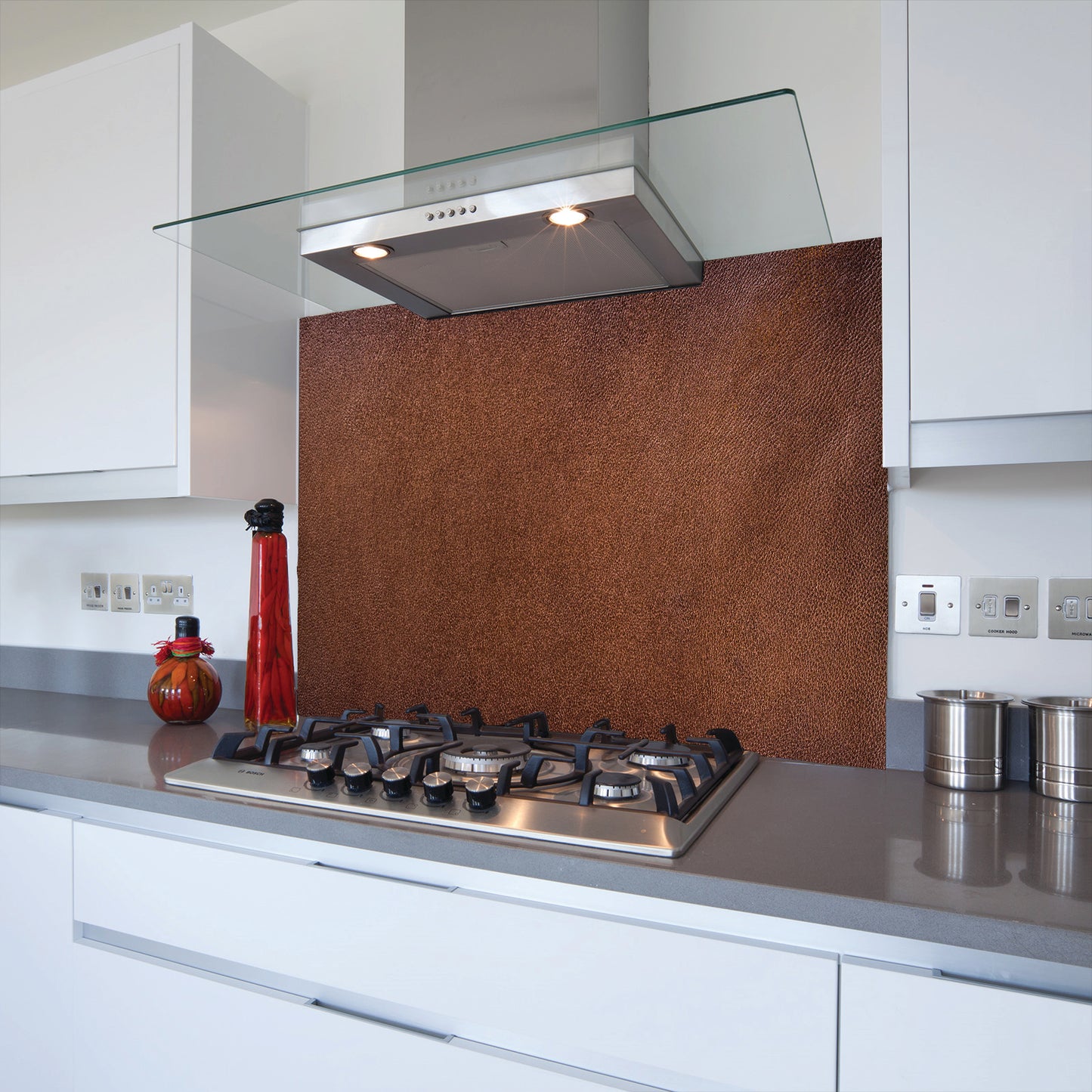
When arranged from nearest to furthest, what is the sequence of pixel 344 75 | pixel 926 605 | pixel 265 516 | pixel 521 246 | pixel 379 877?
pixel 379 877 < pixel 521 246 < pixel 926 605 < pixel 265 516 < pixel 344 75

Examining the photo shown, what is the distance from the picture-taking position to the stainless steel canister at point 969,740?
128 cm

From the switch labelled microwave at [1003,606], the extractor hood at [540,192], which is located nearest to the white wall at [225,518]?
the extractor hood at [540,192]

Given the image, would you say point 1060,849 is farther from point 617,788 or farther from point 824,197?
point 824,197

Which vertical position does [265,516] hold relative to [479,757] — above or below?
above

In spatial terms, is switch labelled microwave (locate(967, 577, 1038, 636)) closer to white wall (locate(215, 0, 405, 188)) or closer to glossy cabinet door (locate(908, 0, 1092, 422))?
glossy cabinet door (locate(908, 0, 1092, 422))

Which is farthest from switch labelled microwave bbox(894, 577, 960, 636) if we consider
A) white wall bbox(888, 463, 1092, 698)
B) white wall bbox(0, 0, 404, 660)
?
white wall bbox(0, 0, 404, 660)

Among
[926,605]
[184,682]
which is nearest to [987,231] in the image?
[926,605]

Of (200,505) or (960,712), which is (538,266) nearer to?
(960,712)

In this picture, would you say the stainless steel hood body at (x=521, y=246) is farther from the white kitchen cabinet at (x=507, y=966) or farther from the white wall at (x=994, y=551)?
the white kitchen cabinet at (x=507, y=966)

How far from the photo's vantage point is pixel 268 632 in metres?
1.75

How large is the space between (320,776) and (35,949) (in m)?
0.59

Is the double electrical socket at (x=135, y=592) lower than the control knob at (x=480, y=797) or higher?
higher

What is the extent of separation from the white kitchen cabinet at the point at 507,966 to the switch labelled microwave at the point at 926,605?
711mm

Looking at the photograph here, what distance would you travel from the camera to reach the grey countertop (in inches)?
33.7
